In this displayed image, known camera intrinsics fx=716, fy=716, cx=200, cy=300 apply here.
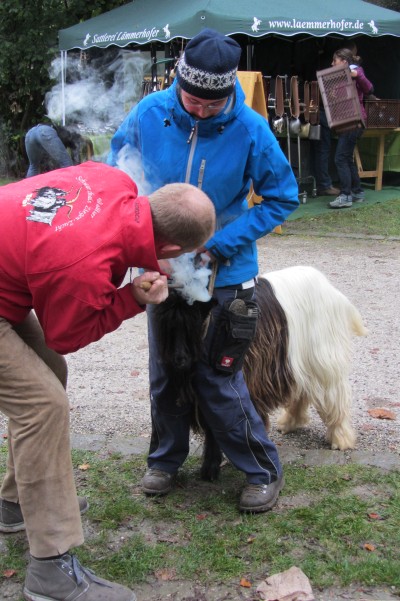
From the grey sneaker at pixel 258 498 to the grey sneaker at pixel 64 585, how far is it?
78cm

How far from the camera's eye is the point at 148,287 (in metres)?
2.52

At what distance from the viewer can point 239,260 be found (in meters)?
3.09

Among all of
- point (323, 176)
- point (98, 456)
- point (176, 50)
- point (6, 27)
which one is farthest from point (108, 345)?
point (6, 27)

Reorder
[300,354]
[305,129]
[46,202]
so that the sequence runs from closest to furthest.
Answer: [46,202]
[300,354]
[305,129]

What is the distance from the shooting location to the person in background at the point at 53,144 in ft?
23.9

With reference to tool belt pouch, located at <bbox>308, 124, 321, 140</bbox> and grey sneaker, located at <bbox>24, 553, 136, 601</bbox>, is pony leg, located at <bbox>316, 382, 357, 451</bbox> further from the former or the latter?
tool belt pouch, located at <bbox>308, 124, 321, 140</bbox>

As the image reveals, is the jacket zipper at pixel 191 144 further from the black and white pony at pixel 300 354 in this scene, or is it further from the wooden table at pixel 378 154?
the wooden table at pixel 378 154

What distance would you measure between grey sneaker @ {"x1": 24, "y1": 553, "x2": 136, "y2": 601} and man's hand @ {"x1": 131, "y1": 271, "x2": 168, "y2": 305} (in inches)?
39.0

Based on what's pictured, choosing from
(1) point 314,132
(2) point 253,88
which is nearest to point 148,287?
(2) point 253,88

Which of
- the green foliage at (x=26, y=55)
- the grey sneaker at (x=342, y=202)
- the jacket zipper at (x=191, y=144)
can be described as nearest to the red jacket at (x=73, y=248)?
the jacket zipper at (x=191, y=144)

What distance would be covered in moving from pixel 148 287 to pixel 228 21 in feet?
27.0

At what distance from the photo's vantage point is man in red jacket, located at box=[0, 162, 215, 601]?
2275 mm

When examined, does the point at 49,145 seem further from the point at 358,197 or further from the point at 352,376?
the point at 358,197

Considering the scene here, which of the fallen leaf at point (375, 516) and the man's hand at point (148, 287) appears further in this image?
the fallen leaf at point (375, 516)
